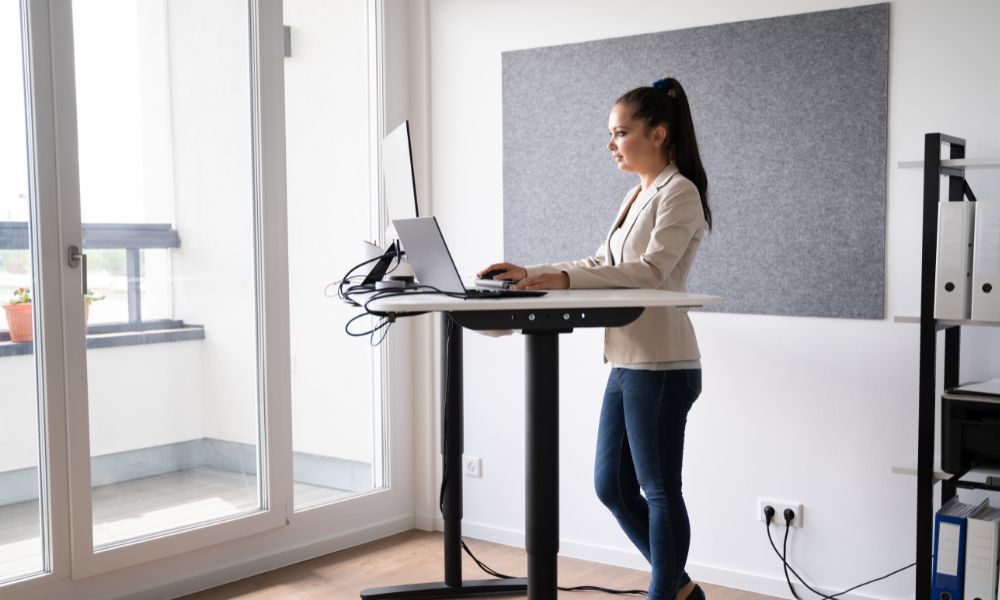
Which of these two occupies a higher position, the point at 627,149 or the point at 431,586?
the point at 627,149

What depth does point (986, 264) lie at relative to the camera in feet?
7.64

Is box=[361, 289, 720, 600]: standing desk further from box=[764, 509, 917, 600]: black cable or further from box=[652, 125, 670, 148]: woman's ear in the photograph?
box=[764, 509, 917, 600]: black cable

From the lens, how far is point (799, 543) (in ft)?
9.73

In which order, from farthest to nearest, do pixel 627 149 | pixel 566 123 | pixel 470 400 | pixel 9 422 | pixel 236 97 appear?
pixel 470 400 < pixel 566 123 < pixel 236 97 < pixel 9 422 < pixel 627 149

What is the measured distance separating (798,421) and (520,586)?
0.99 meters

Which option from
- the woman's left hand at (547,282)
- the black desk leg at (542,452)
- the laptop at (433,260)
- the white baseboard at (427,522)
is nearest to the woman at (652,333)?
the woman's left hand at (547,282)

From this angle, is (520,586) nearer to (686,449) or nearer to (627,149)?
(686,449)

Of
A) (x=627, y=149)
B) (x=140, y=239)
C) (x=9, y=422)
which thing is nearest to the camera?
(x=627, y=149)

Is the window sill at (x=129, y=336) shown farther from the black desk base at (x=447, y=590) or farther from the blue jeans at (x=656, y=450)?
the blue jeans at (x=656, y=450)

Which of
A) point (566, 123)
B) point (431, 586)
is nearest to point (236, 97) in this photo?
point (566, 123)

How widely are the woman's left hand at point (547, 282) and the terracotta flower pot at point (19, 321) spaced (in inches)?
55.0

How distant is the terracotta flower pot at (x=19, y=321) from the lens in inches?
99.7

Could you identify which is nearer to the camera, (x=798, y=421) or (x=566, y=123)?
(x=798, y=421)

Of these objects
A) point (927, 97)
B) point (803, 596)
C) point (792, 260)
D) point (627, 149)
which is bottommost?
point (803, 596)
